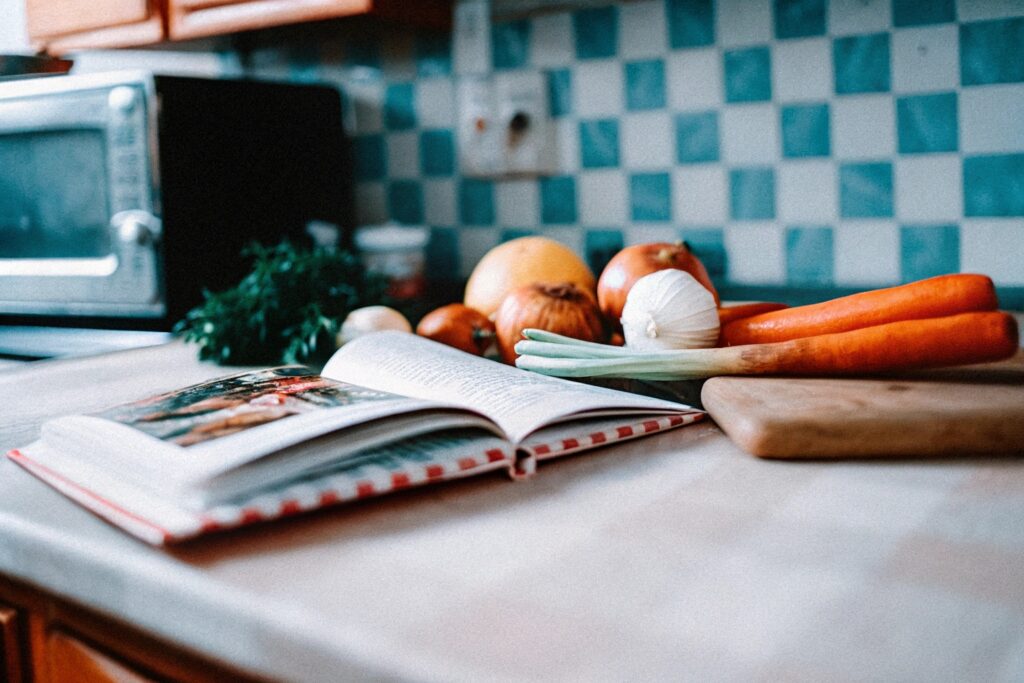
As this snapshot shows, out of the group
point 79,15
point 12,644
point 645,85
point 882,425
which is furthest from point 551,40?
point 12,644

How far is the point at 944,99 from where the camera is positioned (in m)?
1.12

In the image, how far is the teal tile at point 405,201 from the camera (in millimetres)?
1578

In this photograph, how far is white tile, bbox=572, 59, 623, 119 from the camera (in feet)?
4.39

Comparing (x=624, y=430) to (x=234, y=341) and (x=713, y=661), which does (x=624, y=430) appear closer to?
(x=713, y=661)

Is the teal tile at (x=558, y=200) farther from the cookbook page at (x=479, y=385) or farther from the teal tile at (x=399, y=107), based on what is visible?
the cookbook page at (x=479, y=385)

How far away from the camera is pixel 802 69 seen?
1.20 m

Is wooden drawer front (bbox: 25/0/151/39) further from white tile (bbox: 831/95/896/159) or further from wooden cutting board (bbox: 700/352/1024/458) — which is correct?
wooden cutting board (bbox: 700/352/1024/458)

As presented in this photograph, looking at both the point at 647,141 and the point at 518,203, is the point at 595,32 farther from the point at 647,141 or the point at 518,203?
the point at 518,203

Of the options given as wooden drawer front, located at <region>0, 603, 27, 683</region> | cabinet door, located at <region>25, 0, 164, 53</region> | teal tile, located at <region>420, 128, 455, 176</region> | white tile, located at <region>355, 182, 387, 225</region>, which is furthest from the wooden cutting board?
cabinet door, located at <region>25, 0, 164, 53</region>

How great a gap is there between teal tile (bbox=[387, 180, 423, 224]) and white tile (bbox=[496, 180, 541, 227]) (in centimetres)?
18

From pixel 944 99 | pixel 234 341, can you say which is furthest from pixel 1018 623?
pixel 944 99

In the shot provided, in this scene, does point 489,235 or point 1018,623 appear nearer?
point 1018,623

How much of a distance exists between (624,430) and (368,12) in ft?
2.83

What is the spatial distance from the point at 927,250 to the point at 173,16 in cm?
120
